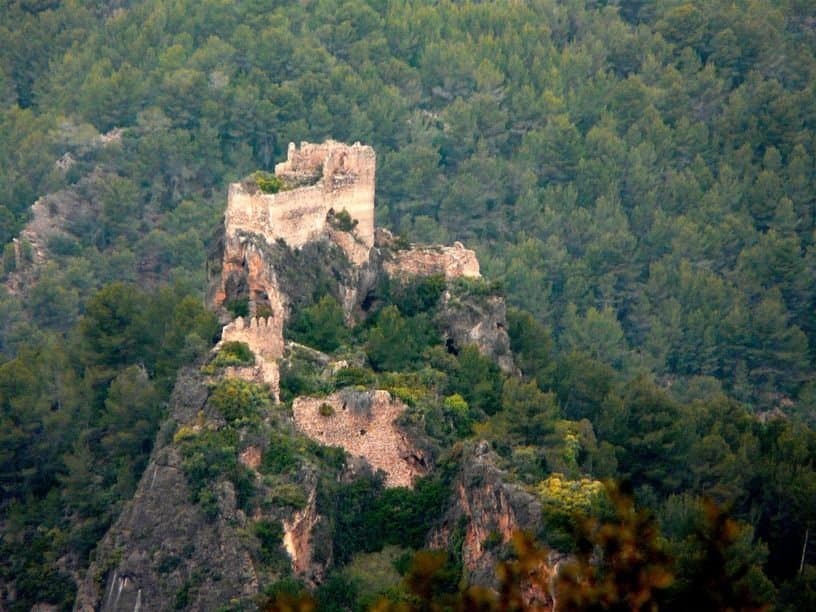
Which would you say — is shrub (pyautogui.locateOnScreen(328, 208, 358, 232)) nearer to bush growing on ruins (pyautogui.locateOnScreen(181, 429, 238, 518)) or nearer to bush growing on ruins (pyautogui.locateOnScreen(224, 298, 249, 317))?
bush growing on ruins (pyautogui.locateOnScreen(224, 298, 249, 317))

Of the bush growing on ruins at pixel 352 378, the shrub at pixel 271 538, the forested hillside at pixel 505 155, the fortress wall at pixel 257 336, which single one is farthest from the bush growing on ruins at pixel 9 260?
the shrub at pixel 271 538

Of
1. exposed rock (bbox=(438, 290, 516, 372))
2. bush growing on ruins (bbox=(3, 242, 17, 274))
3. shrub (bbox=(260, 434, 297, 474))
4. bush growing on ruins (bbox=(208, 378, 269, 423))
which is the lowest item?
bush growing on ruins (bbox=(3, 242, 17, 274))

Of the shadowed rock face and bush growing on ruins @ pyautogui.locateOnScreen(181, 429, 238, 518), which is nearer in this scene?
the shadowed rock face

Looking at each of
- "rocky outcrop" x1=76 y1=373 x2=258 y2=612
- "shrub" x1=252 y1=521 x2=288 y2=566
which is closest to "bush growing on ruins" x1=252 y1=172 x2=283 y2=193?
"rocky outcrop" x1=76 y1=373 x2=258 y2=612

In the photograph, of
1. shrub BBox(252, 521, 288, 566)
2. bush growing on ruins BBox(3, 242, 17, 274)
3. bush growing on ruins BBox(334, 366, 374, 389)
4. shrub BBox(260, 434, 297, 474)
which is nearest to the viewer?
shrub BBox(252, 521, 288, 566)

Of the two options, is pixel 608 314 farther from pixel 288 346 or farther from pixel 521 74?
pixel 288 346

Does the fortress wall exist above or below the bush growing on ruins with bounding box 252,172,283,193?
below

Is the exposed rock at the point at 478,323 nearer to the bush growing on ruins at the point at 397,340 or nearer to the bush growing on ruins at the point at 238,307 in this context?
the bush growing on ruins at the point at 397,340
